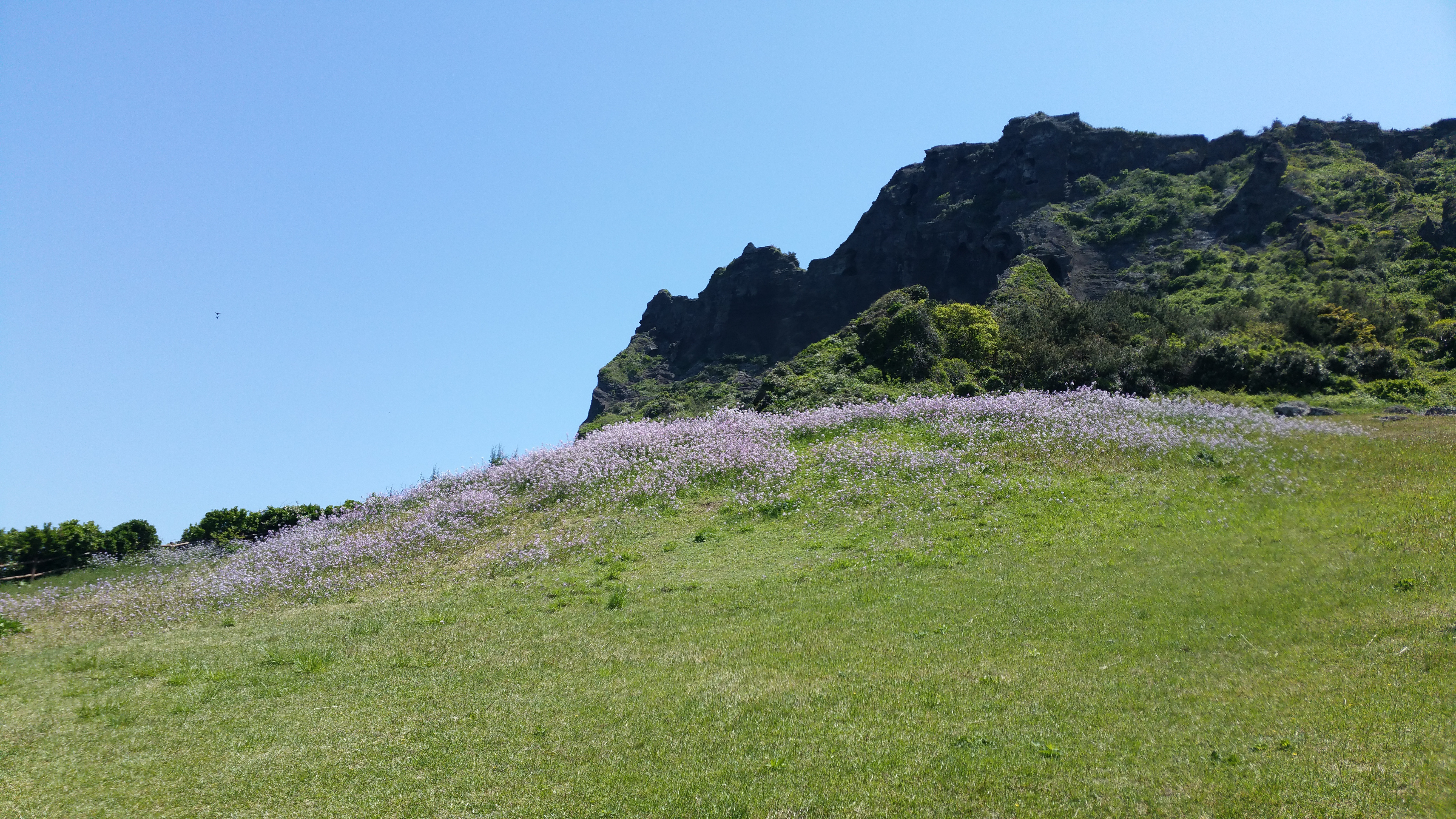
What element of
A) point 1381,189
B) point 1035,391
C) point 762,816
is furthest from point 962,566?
point 1381,189

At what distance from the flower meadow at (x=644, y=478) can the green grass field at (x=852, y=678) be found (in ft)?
5.58

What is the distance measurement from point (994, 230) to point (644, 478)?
63.2m

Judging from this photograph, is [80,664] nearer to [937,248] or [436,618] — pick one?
[436,618]

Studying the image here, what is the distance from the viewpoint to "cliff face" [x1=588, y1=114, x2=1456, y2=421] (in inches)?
2498

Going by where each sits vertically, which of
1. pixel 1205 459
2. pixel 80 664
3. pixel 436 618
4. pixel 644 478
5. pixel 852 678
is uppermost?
pixel 644 478

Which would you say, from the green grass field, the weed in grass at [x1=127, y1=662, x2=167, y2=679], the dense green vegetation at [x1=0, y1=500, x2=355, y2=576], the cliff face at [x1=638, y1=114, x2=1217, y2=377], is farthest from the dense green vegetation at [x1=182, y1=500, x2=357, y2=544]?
the cliff face at [x1=638, y1=114, x2=1217, y2=377]

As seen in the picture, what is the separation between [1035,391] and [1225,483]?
10117mm

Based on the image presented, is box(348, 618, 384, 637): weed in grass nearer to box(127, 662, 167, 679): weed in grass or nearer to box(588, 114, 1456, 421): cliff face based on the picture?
box(127, 662, 167, 679): weed in grass

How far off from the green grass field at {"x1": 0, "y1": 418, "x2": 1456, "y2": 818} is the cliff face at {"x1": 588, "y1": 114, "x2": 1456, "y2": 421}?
45.5 meters

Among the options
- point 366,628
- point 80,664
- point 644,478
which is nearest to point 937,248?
point 644,478

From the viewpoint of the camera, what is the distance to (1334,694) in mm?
9812

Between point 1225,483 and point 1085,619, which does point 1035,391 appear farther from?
point 1085,619

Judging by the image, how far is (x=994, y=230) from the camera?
7925 cm

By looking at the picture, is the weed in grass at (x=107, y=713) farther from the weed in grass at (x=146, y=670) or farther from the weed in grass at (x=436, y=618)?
the weed in grass at (x=436, y=618)
